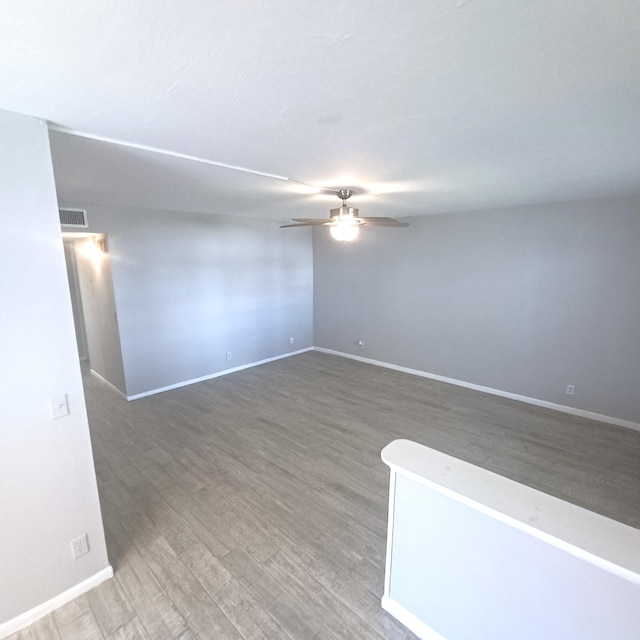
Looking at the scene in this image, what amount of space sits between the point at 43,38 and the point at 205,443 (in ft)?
10.8

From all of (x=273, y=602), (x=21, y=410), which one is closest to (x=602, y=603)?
(x=273, y=602)

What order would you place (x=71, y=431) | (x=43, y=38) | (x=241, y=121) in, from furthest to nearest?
(x=71, y=431) < (x=241, y=121) < (x=43, y=38)

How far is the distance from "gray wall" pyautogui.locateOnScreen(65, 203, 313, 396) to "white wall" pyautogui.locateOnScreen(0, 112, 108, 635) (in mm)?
2732

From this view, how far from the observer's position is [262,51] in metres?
1.05

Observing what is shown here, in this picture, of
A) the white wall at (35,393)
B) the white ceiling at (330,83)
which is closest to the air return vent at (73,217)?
the white ceiling at (330,83)

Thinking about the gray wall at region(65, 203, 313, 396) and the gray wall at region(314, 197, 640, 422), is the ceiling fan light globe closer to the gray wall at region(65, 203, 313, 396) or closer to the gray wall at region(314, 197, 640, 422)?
the gray wall at region(314, 197, 640, 422)

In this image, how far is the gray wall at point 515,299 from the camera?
3.66 metres

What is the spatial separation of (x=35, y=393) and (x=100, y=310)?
368cm

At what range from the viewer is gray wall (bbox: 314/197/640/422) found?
3.66 metres

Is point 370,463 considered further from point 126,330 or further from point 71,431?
point 126,330

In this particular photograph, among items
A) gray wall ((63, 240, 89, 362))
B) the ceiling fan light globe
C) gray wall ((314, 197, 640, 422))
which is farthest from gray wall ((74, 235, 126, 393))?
gray wall ((314, 197, 640, 422))

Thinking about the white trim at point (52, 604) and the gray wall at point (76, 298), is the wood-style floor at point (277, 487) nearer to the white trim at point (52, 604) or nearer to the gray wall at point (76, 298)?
the white trim at point (52, 604)

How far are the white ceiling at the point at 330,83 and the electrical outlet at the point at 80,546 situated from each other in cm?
221

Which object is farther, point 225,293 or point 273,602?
point 225,293
